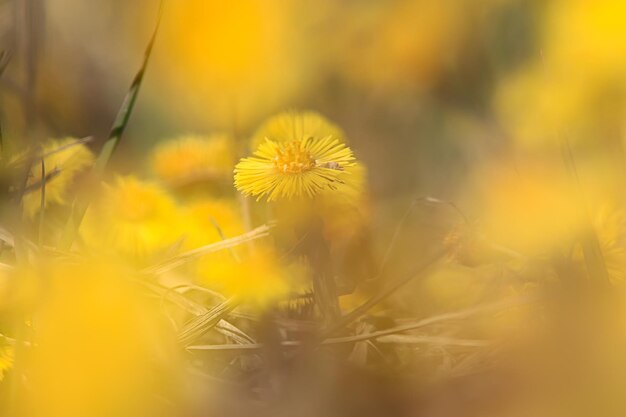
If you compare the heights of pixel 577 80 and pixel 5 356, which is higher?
pixel 577 80

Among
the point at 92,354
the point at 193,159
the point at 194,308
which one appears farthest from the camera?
the point at 193,159

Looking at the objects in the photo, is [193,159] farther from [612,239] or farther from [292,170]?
[612,239]

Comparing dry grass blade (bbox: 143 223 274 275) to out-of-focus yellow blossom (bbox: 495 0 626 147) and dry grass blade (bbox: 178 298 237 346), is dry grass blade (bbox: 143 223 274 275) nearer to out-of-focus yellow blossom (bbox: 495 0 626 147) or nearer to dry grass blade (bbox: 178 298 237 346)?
dry grass blade (bbox: 178 298 237 346)

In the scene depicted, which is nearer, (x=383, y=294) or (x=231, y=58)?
(x=383, y=294)

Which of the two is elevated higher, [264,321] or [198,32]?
[198,32]

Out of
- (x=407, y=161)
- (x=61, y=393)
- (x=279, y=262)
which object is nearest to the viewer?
(x=61, y=393)

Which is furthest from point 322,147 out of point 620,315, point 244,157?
point 620,315

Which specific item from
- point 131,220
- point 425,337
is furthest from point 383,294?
point 131,220

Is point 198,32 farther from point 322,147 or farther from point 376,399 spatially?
point 376,399
